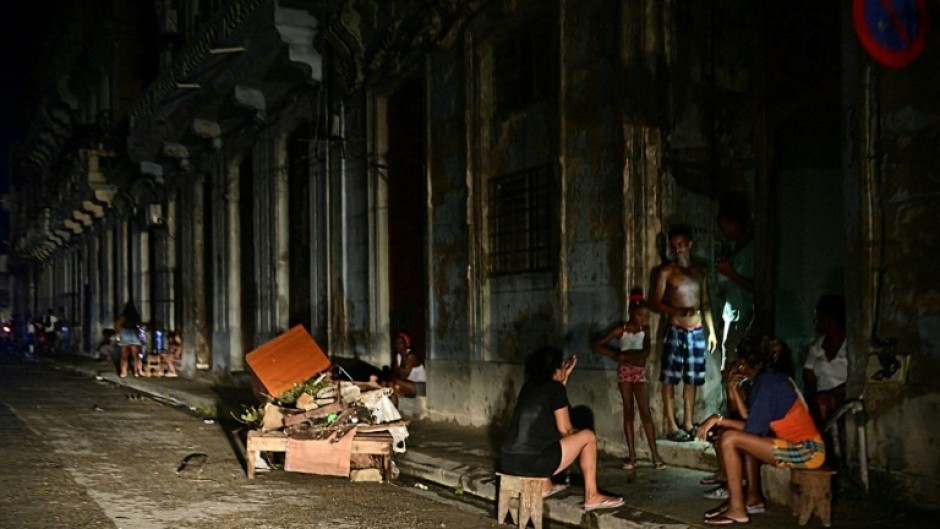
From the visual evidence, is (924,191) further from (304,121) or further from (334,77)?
(304,121)

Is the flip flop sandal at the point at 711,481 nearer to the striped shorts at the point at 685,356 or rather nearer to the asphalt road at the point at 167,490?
the striped shorts at the point at 685,356

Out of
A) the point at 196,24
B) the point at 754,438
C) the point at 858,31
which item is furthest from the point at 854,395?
the point at 196,24

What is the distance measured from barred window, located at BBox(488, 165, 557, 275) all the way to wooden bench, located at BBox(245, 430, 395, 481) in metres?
3.02

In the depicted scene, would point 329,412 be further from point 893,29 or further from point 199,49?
point 199,49

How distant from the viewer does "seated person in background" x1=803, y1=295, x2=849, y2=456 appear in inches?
293

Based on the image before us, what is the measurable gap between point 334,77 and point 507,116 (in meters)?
5.06

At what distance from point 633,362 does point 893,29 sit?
3.53m

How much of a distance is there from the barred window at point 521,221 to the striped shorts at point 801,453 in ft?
14.7

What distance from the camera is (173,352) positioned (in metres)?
22.9

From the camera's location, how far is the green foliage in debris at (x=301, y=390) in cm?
894

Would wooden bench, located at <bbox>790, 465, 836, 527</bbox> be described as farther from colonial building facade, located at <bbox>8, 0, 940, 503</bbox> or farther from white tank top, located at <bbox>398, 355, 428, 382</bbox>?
white tank top, located at <bbox>398, 355, 428, 382</bbox>

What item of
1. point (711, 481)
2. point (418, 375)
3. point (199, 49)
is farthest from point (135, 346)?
point (711, 481)

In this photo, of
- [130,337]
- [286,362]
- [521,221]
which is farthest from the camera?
[130,337]

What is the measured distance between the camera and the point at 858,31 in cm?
664
